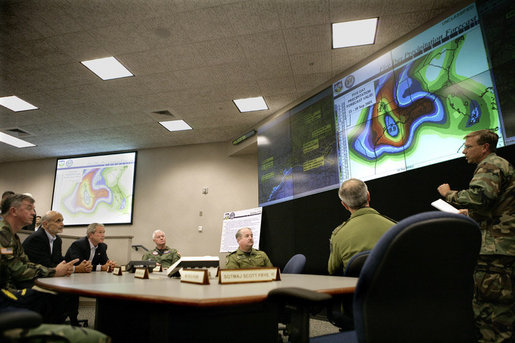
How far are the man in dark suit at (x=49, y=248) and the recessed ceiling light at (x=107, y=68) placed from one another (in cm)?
206

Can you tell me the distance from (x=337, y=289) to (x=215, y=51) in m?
3.41

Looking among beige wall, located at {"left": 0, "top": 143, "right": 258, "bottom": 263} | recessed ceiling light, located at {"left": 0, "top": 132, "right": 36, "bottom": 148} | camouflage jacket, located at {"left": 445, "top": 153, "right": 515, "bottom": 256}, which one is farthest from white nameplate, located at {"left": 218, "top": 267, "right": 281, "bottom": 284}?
recessed ceiling light, located at {"left": 0, "top": 132, "right": 36, "bottom": 148}

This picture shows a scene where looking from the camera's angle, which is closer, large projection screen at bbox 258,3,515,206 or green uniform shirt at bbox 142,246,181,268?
large projection screen at bbox 258,3,515,206

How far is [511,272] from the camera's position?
1.81 meters

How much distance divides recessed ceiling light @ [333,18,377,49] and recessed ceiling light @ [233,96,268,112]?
160 cm

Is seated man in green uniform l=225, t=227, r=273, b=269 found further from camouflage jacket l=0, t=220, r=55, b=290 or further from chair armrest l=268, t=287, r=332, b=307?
chair armrest l=268, t=287, r=332, b=307

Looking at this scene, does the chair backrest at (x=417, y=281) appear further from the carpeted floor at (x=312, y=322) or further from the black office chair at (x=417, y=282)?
the carpeted floor at (x=312, y=322)

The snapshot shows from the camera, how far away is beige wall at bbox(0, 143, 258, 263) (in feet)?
21.2

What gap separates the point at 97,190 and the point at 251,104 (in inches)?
167

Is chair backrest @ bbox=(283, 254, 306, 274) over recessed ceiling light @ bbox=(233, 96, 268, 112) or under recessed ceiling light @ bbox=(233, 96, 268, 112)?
under

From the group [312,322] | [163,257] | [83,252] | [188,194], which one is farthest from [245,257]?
[188,194]

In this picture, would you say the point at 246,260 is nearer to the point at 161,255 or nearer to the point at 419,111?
the point at 161,255

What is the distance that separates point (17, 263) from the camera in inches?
76.4

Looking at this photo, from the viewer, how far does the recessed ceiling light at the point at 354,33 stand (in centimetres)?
347
